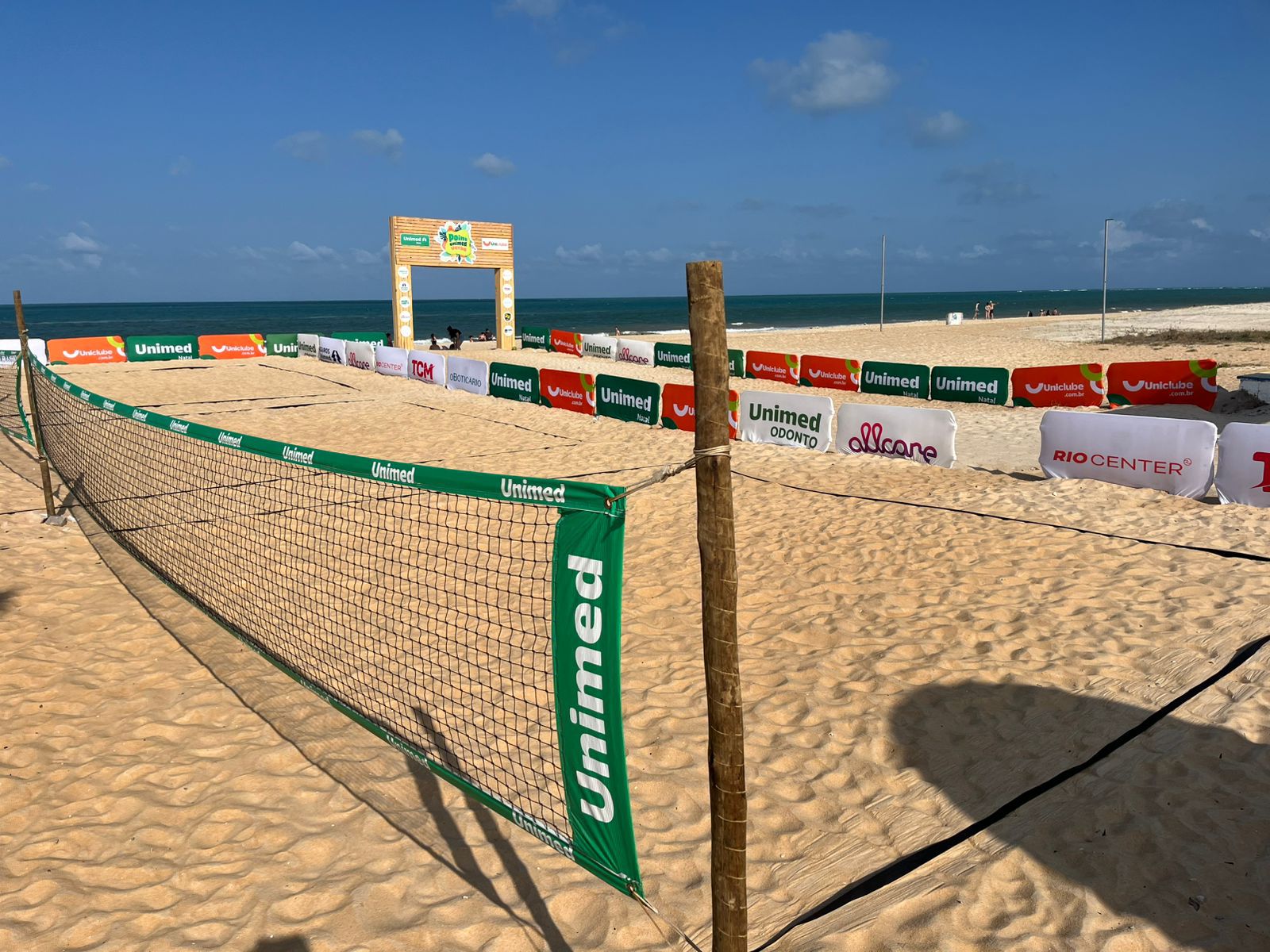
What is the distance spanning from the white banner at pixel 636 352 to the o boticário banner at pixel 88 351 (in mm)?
17515

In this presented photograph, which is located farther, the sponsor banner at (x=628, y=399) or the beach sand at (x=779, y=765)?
the sponsor banner at (x=628, y=399)

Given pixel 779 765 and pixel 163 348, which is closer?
pixel 779 765

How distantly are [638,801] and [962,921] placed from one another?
67.9 inches

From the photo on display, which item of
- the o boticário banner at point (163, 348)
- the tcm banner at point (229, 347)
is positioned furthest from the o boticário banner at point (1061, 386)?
the o boticário banner at point (163, 348)

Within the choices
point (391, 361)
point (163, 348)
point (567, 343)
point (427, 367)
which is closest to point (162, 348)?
point (163, 348)

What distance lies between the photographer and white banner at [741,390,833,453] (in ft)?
45.3

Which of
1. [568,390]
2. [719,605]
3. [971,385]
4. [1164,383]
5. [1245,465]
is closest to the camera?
[719,605]

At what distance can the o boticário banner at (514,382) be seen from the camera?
795 inches

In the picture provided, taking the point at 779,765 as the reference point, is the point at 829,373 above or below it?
above

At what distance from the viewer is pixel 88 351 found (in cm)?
2891

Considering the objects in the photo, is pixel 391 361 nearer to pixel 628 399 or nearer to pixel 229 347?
pixel 229 347

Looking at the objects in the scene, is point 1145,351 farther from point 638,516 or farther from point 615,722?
point 615,722

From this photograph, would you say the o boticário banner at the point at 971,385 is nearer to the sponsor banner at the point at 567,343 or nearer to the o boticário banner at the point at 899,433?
the o boticário banner at the point at 899,433

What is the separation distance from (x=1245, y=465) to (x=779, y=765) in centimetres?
808
